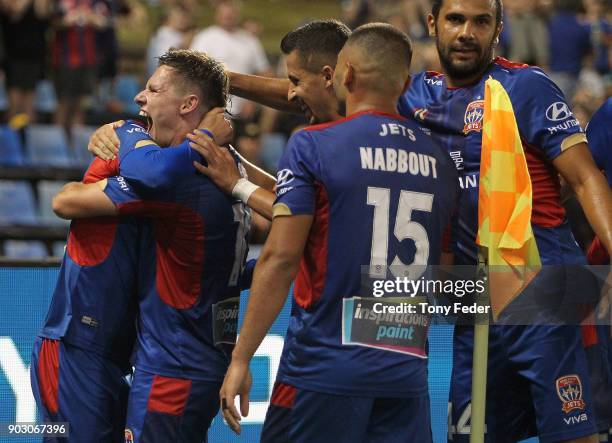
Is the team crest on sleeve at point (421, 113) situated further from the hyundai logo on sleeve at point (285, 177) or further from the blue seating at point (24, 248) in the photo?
the blue seating at point (24, 248)

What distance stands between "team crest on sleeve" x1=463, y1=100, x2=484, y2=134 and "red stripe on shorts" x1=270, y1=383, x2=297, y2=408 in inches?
53.7

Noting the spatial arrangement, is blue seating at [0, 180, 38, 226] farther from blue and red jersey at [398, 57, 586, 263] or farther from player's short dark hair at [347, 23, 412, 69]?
player's short dark hair at [347, 23, 412, 69]

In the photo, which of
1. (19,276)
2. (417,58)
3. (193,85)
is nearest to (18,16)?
(417,58)

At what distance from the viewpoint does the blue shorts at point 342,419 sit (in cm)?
399

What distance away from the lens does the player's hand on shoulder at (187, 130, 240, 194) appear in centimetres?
439

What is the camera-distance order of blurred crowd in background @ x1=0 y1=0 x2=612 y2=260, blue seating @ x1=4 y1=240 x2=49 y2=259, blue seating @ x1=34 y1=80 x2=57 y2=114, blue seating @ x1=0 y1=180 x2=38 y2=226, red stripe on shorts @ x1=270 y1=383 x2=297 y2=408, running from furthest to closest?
blue seating @ x1=34 y1=80 x2=57 y2=114 → blurred crowd in background @ x1=0 y1=0 x2=612 y2=260 → blue seating @ x1=0 y1=180 x2=38 y2=226 → blue seating @ x1=4 y1=240 x2=49 y2=259 → red stripe on shorts @ x1=270 y1=383 x2=297 y2=408

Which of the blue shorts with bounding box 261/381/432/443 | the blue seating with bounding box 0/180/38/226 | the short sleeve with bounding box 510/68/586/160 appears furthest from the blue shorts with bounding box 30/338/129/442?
the blue seating with bounding box 0/180/38/226

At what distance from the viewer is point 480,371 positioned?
4.36 meters

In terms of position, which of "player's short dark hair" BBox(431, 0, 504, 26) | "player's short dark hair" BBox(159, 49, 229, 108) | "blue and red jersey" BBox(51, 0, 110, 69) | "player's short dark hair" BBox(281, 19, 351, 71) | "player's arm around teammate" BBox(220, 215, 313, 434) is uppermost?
"blue and red jersey" BBox(51, 0, 110, 69)

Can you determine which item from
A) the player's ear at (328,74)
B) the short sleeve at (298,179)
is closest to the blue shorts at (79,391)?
the short sleeve at (298,179)

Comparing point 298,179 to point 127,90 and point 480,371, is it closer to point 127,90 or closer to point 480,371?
point 480,371

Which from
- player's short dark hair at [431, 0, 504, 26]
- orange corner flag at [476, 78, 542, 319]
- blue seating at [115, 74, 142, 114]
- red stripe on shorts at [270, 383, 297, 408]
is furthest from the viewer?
blue seating at [115, 74, 142, 114]

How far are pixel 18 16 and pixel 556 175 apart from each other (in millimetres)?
7919

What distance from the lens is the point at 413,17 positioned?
14.3 m
